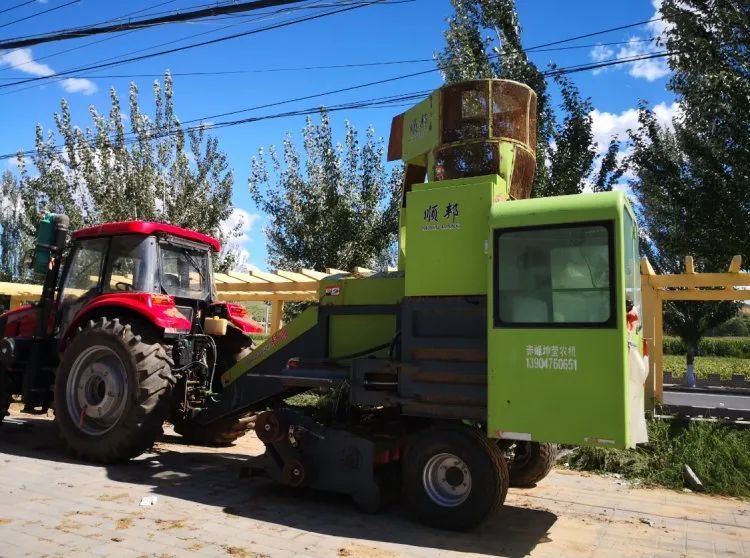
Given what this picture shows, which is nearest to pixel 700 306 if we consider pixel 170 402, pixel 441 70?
pixel 441 70

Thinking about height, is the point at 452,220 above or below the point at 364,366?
above

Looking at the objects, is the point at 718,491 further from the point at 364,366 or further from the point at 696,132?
the point at 696,132

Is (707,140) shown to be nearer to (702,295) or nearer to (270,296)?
(702,295)

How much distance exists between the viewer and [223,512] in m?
5.29

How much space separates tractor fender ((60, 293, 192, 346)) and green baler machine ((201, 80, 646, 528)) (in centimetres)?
148

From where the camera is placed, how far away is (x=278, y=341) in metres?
6.36

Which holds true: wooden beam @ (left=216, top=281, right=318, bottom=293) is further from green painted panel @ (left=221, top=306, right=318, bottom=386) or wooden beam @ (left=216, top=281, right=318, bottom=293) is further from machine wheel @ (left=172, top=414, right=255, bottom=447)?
green painted panel @ (left=221, top=306, right=318, bottom=386)

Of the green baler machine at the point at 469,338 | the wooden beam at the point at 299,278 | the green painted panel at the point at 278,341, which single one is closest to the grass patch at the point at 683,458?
the green baler machine at the point at 469,338

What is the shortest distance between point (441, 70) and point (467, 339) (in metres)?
8.29

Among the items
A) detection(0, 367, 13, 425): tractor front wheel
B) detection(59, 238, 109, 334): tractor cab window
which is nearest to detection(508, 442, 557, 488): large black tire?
detection(59, 238, 109, 334): tractor cab window

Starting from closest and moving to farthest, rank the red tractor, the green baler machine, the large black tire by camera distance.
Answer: the green baler machine, the large black tire, the red tractor

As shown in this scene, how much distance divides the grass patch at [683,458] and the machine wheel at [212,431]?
427 centimetres

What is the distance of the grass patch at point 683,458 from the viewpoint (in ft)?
21.6

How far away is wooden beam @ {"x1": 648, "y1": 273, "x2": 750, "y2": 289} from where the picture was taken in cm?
808
